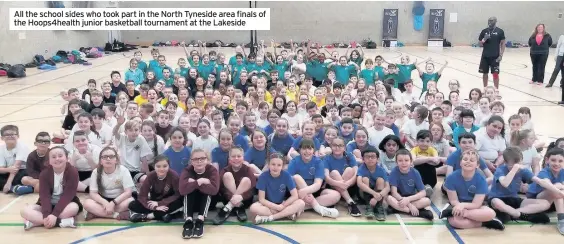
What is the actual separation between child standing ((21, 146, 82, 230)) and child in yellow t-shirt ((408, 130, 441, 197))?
3.59m

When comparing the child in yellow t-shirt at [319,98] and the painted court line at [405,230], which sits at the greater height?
the child in yellow t-shirt at [319,98]

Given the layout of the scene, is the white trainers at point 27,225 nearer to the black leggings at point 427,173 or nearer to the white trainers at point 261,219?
the white trainers at point 261,219

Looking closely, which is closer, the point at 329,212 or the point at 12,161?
the point at 329,212

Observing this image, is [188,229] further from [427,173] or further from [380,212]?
[427,173]

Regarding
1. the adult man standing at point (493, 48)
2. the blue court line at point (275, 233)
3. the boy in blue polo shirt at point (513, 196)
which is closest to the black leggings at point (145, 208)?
the blue court line at point (275, 233)

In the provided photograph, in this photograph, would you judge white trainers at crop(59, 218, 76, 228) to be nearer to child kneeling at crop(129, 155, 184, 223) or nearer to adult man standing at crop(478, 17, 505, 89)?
child kneeling at crop(129, 155, 184, 223)

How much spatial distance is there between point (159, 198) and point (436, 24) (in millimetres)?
23295

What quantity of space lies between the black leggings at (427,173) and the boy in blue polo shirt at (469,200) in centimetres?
72

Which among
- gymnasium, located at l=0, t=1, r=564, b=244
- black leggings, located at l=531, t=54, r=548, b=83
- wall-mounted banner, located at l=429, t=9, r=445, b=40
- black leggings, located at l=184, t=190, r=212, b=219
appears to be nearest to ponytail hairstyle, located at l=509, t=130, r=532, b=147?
gymnasium, located at l=0, t=1, r=564, b=244

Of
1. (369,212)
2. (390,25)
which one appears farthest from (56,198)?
(390,25)

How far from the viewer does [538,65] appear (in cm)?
1331

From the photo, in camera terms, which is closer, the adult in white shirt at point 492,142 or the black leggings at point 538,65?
the adult in white shirt at point 492,142

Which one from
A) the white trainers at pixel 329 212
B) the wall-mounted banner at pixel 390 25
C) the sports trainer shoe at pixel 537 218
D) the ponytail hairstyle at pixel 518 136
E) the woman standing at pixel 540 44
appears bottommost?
the white trainers at pixel 329 212

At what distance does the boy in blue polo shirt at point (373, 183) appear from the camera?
4961 mm
